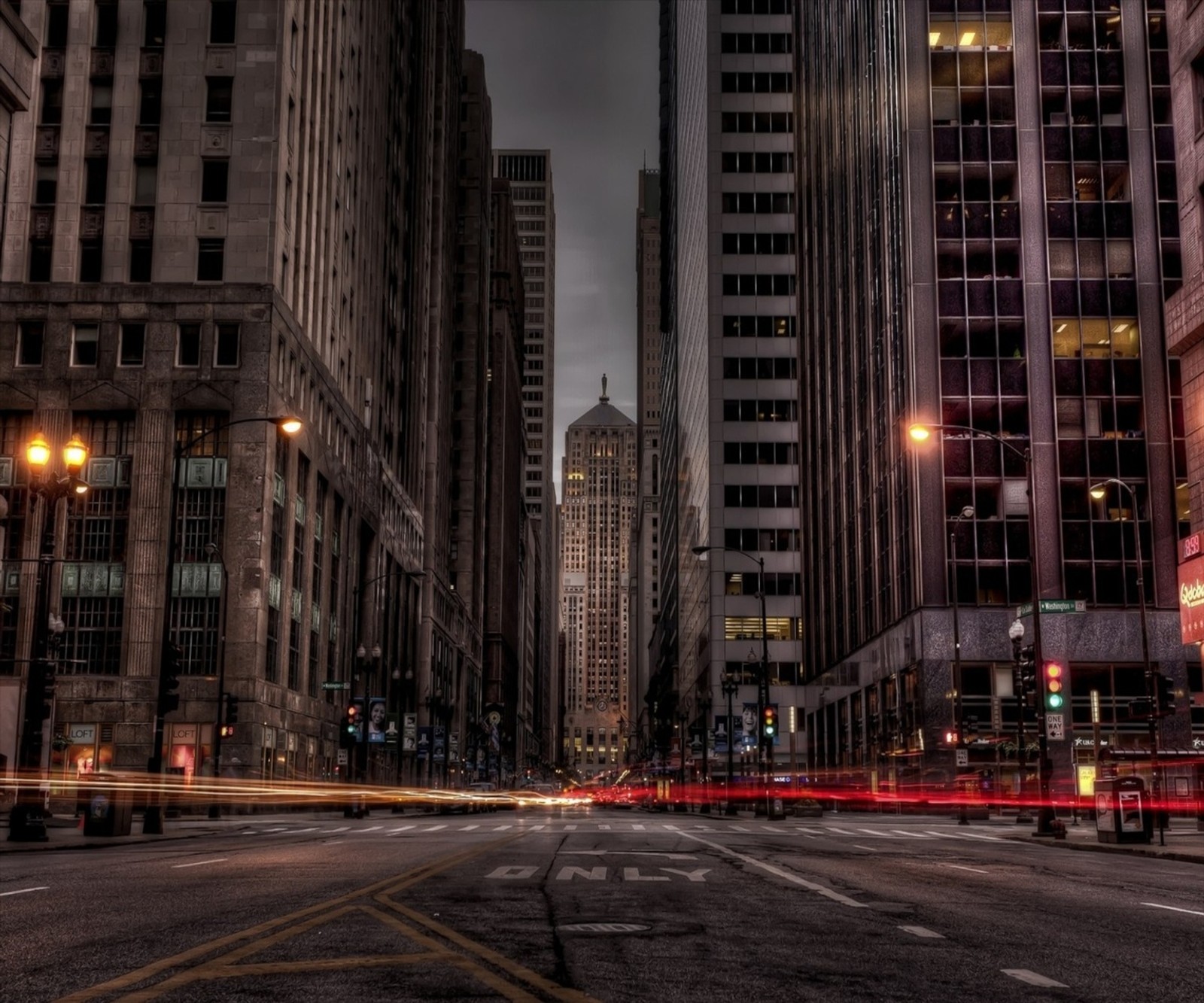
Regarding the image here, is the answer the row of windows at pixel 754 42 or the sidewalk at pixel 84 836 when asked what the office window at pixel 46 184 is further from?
the row of windows at pixel 754 42

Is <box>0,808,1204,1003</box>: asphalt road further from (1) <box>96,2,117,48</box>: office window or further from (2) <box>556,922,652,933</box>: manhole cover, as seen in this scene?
(1) <box>96,2,117,48</box>: office window

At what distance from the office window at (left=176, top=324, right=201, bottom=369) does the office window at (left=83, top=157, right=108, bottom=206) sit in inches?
302

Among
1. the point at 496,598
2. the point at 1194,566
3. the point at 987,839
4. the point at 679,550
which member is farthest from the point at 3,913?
the point at 496,598

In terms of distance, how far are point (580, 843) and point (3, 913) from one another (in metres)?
16.5

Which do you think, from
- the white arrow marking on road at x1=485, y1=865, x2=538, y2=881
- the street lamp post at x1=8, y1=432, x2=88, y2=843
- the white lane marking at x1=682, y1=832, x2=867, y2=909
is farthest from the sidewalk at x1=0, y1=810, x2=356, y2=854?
the white lane marking at x1=682, y1=832, x2=867, y2=909

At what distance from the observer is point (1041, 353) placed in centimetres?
6831

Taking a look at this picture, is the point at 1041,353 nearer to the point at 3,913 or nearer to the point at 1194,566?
the point at 1194,566

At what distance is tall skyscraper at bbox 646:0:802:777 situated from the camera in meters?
112

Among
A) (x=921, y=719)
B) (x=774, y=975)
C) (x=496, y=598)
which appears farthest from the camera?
(x=496, y=598)

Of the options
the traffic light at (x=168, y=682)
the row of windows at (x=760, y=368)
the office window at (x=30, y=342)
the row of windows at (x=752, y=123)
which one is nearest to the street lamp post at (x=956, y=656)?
the traffic light at (x=168, y=682)

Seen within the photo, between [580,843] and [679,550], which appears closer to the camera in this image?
[580,843]

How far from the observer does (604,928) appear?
35.8 ft

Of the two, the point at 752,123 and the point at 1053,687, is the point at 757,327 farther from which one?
the point at 1053,687

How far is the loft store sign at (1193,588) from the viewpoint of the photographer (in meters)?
38.6
